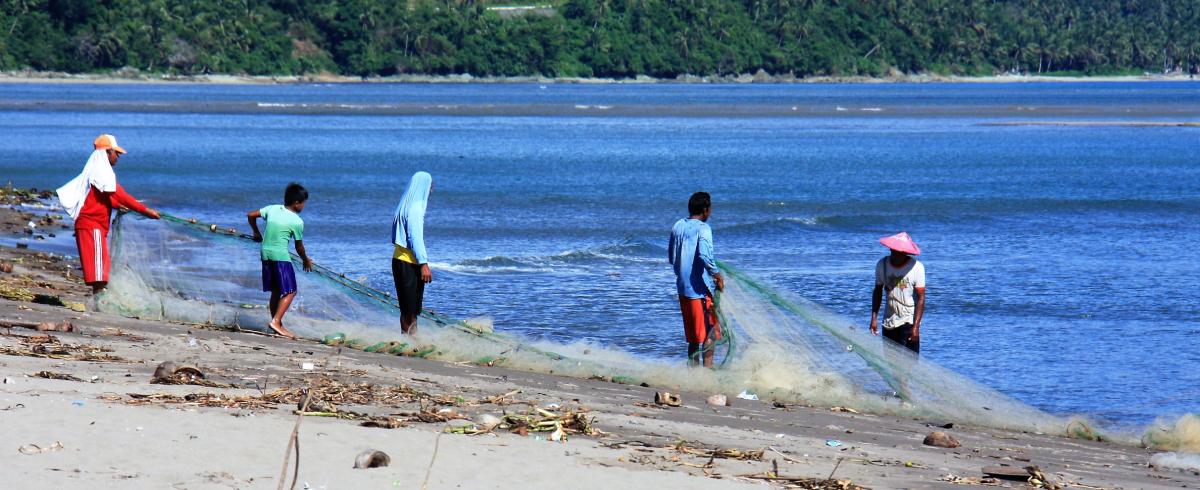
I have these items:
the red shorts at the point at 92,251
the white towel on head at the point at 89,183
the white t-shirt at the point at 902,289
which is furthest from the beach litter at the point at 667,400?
the red shorts at the point at 92,251

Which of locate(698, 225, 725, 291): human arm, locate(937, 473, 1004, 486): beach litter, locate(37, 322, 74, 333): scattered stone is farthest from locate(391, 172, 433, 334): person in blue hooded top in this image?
locate(937, 473, 1004, 486): beach litter

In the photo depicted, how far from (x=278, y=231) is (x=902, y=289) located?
3954 millimetres

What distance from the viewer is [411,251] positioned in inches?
343

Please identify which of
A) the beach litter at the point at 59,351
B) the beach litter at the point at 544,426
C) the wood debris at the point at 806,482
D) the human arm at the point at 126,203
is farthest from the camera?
the human arm at the point at 126,203

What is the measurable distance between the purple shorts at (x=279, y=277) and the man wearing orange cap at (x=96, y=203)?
91 cm

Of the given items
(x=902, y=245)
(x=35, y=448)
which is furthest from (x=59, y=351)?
(x=902, y=245)

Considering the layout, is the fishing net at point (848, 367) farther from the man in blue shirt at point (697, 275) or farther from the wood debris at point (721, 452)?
the wood debris at point (721, 452)

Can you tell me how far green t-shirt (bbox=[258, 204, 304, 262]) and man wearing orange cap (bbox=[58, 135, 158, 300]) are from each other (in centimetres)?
88

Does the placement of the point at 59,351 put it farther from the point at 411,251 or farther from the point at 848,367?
the point at 848,367

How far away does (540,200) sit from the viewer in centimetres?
2819

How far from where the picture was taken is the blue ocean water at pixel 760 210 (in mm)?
11953

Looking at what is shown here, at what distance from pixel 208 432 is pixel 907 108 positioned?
291ft

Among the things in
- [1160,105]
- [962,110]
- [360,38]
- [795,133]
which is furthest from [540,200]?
[360,38]

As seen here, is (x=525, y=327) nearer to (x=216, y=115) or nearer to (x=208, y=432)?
(x=208, y=432)
